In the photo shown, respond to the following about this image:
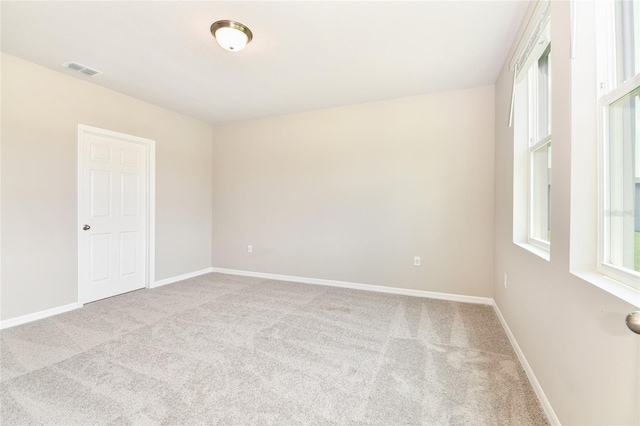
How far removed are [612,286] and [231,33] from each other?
9.10 ft

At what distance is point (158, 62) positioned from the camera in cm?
280

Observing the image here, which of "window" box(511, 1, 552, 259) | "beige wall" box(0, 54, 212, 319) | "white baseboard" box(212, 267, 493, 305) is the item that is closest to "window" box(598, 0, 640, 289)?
"window" box(511, 1, 552, 259)

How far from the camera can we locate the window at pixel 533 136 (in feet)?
6.57

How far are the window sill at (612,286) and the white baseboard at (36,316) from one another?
451cm

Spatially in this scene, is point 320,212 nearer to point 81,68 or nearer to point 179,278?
point 179,278

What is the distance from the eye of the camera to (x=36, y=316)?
2.87 meters

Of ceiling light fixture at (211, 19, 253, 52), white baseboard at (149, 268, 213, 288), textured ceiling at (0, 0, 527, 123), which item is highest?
textured ceiling at (0, 0, 527, 123)

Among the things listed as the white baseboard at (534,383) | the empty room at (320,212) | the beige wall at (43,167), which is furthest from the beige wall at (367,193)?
the beige wall at (43,167)

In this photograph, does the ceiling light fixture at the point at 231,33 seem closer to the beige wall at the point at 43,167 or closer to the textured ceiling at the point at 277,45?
the textured ceiling at the point at 277,45

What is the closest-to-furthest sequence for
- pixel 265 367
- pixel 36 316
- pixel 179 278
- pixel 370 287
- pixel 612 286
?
1. pixel 612 286
2. pixel 265 367
3. pixel 36 316
4. pixel 370 287
5. pixel 179 278

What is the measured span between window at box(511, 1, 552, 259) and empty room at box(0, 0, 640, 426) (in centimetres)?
2

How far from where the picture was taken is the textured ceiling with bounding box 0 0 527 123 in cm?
206

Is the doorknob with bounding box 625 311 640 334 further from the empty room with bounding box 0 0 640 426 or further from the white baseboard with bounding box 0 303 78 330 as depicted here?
the white baseboard with bounding box 0 303 78 330

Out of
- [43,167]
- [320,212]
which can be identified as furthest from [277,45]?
[43,167]
